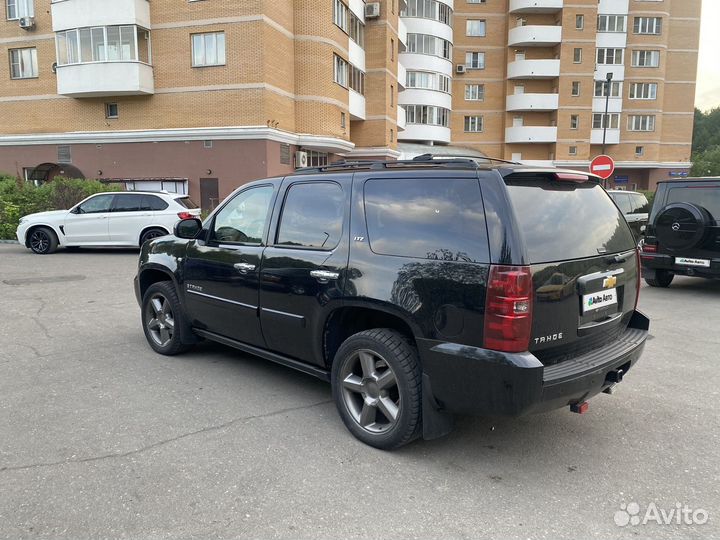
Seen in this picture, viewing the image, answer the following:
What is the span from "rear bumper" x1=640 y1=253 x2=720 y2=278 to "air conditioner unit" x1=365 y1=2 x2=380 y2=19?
93.6 ft

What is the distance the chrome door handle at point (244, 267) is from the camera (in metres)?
4.57

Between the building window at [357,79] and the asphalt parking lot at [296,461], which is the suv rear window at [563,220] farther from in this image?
the building window at [357,79]

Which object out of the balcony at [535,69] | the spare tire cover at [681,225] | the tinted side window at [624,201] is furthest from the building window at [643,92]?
the spare tire cover at [681,225]

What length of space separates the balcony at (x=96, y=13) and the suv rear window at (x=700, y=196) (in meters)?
23.4

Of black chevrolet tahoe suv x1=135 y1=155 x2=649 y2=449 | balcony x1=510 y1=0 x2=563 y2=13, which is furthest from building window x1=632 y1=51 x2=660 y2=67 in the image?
black chevrolet tahoe suv x1=135 y1=155 x2=649 y2=449

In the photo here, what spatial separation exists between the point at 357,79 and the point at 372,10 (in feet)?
15.0

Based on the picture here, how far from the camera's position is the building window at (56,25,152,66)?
2469 cm

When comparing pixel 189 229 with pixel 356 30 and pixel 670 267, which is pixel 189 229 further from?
pixel 356 30

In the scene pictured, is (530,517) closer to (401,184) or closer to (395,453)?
(395,453)

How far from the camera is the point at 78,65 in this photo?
82.7 ft

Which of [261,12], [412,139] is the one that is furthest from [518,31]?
[261,12]

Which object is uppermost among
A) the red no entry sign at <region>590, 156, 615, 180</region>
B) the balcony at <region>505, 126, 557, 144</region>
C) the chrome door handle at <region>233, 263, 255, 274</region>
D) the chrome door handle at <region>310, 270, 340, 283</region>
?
the balcony at <region>505, 126, 557, 144</region>

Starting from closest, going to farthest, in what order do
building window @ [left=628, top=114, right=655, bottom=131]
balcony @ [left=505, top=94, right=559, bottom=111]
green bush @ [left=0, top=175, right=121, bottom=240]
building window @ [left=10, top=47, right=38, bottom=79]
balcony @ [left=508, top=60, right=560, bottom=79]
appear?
green bush @ [left=0, top=175, right=121, bottom=240]
building window @ [left=10, top=47, right=38, bottom=79]
balcony @ [left=508, top=60, right=560, bottom=79]
balcony @ [left=505, top=94, right=559, bottom=111]
building window @ [left=628, top=114, right=655, bottom=131]

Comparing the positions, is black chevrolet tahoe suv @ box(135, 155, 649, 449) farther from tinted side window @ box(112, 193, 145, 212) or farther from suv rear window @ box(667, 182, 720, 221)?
tinted side window @ box(112, 193, 145, 212)
